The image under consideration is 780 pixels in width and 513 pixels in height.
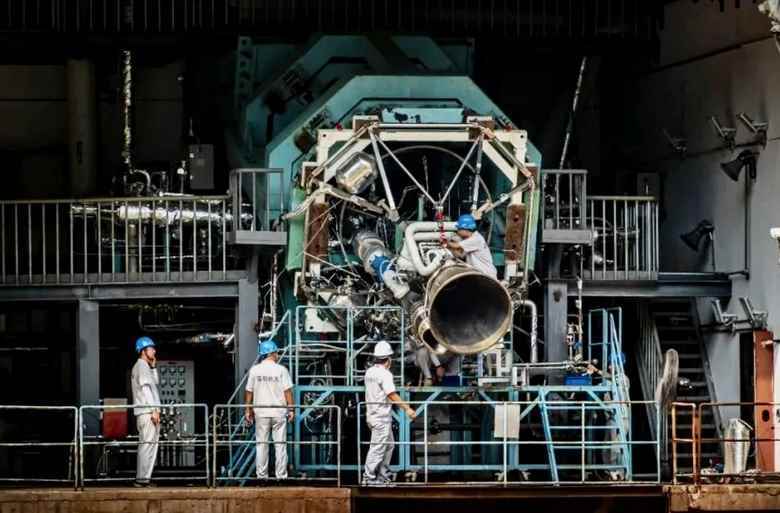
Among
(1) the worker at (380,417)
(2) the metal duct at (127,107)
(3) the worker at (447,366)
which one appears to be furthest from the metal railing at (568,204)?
(2) the metal duct at (127,107)

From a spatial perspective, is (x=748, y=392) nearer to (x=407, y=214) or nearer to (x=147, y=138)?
(x=407, y=214)

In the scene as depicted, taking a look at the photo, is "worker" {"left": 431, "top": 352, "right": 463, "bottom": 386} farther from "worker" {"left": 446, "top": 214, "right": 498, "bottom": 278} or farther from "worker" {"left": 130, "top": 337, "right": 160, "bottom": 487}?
"worker" {"left": 130, "top": 337, "right": 160, "bottom": 487}

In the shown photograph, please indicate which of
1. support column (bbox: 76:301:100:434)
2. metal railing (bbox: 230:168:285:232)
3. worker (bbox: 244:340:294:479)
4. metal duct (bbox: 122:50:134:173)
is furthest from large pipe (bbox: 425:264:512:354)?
metal duct (bbox: 122:50:134:173)

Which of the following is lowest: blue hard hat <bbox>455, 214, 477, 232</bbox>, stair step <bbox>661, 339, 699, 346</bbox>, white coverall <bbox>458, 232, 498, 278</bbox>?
stair step <bbox>661, 339, 699, 346</bbox>

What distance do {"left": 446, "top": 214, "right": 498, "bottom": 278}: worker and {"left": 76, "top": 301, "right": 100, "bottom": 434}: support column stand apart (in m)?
6.45

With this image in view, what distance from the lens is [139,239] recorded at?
37.5 metres

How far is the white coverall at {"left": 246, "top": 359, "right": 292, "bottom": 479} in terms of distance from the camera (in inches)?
1288

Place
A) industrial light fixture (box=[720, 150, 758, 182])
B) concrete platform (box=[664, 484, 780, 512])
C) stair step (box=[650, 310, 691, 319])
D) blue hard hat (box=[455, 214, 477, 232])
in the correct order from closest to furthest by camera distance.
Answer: concrete platform (box=[664, 484, 780, 512])
blue hard hat (box=[455, 214, 477, 232])
industrial light fixture (box=[720, 150, 758, 182])
stair step (box=[650, 310, 691, 319])

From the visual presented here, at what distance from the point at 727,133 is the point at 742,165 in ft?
2.49

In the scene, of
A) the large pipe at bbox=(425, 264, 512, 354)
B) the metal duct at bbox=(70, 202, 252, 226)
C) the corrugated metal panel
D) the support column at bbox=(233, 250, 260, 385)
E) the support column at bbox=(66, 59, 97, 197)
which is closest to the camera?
the large pipe at bbox=(425, 264, 512, 354)

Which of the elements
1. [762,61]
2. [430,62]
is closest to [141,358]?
[430,62]

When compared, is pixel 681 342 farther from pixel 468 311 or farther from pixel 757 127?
pixel 468 311

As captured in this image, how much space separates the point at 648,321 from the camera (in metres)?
39.8

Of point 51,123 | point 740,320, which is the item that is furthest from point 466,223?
point 51,123
